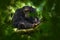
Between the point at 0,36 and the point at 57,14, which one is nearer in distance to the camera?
the point at 57,14

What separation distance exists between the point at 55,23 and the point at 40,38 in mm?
34

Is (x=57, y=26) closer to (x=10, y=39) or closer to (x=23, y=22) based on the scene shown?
(x=10, y=39)

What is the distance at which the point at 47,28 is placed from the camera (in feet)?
0.86

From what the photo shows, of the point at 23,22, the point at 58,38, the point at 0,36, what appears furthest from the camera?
the point at 23,22

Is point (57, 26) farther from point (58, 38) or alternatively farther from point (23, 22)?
point (23, 22)

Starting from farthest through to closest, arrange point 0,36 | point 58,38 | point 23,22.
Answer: point 23,22 < point 0,36 < point 58,38

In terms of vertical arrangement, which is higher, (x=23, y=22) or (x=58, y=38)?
(x=58, y=38)

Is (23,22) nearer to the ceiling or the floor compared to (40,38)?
nearer to the floor

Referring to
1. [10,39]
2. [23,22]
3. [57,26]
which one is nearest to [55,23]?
[57,26]

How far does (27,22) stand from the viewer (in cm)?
216

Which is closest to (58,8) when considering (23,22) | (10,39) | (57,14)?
(57,14)

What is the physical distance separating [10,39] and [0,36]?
0.04m

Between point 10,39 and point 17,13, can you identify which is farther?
point 17,13

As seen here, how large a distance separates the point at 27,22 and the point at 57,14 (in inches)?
75.1
